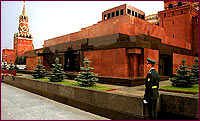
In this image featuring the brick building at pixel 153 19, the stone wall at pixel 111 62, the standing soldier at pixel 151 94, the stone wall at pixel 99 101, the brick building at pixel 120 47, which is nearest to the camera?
the standing soldier at pixel 151 94

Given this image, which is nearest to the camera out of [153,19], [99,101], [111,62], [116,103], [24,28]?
[116,103]

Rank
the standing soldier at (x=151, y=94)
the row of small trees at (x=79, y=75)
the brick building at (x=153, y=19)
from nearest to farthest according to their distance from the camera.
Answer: the standing soldier at (x=151, y=94) < the row of small trees at (x=79, y=75) < the brick building at (x=153, y=19)

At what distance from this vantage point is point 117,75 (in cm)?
1098

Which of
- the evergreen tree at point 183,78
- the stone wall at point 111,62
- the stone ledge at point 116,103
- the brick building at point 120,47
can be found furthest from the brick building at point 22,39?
the evergreen tree at point 183,78

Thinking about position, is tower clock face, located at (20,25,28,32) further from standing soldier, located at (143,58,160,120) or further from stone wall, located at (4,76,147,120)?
standing soldier, located at (143,58,160,120)

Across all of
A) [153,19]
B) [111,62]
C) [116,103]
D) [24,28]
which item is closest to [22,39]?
[24,28]

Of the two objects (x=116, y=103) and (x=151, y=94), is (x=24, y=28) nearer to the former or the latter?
(x=116, y=103)

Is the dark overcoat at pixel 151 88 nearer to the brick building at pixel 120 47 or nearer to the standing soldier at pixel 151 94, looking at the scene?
the standing soldier at pixel 151 94

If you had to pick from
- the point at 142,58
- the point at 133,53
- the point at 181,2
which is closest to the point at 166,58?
the point at 142,58

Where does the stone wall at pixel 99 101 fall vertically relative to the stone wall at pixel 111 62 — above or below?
below

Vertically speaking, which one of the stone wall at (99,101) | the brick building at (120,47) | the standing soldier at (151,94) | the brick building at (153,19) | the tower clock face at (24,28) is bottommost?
the stone wall at (99,101)

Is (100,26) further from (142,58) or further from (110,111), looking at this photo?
(110,111)

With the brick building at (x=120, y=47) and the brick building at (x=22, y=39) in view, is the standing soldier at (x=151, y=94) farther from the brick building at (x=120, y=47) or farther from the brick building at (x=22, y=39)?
the brick building at (x=22, y=39)

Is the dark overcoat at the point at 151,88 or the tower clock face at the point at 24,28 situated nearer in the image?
the dark overcoat at the point at 151,88
